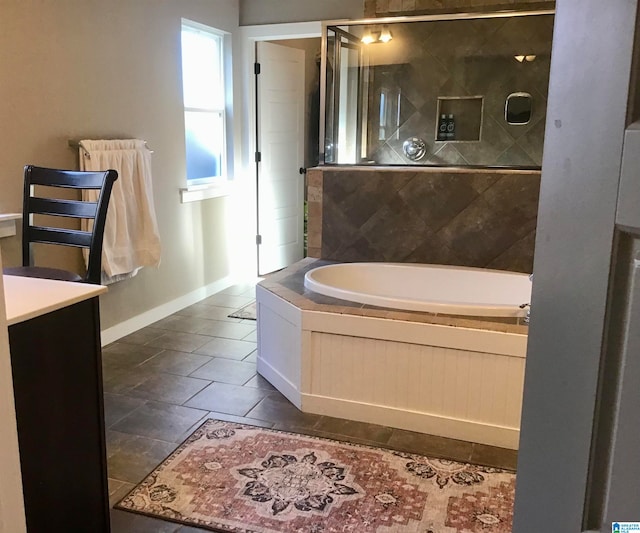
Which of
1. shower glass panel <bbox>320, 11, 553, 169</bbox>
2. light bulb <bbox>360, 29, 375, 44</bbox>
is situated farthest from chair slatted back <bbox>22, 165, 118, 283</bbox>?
light bulb <bbox>360, 29, 375, 44</bbox>

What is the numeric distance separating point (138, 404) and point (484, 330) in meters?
1.61

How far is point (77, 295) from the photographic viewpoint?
1494mm

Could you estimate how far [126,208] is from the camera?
347cm

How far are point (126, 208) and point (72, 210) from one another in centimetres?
109

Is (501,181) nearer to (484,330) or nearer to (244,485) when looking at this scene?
(484,330)

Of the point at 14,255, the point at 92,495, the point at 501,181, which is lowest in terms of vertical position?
the point at 92,495

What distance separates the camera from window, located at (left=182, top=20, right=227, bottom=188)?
14.1 ft

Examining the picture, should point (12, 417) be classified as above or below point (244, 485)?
above

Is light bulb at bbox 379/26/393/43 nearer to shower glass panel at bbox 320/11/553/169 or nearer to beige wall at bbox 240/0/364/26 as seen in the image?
shower glass panel at bbox 320/11/553/169

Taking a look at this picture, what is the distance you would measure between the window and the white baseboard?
82 cm

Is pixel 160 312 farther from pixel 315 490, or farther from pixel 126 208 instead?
pixel 315 490

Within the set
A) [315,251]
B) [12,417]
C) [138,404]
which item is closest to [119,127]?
[315,251]

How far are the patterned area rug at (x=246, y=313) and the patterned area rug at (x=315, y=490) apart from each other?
1.68 m

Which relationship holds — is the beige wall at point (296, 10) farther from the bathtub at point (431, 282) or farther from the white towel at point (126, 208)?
the bathtub at point (431, 282)
